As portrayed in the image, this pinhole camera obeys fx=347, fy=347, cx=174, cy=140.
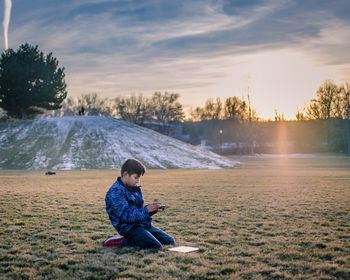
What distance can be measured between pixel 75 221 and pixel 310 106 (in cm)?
11431

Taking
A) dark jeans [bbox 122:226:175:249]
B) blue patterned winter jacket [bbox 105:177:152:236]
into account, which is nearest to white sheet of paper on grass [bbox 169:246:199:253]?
dark jeans [bbox 122:226:175:249]

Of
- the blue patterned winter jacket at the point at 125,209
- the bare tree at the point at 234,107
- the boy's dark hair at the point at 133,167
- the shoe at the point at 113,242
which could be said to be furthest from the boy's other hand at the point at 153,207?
the bare tree at the point at 234,107

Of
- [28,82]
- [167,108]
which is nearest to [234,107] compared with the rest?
[167,108]

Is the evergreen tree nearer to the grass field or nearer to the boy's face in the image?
the grass field

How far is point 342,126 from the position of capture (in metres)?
117

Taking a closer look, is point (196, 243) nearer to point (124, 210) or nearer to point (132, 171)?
point (124, 210)

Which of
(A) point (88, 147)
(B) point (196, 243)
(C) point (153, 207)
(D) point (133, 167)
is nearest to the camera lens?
(D) point (133, 167)

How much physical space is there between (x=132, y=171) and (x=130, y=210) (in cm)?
92

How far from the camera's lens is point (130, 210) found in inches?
319

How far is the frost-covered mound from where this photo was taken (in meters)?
58.3

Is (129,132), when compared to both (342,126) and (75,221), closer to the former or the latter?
(75,221)

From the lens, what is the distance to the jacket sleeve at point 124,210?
8.07 meters

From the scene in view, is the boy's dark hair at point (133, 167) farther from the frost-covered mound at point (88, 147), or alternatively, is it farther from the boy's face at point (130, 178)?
the frost-covered mound at point (88, 147)

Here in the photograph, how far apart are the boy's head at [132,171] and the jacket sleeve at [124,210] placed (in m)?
0.33
